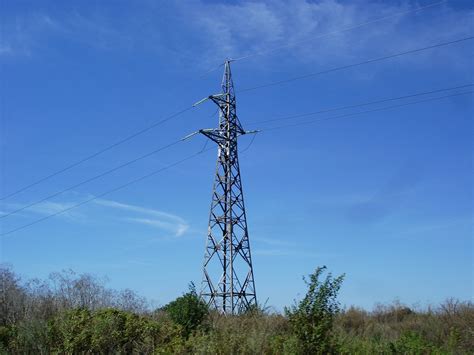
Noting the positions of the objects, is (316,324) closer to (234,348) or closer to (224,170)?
(234,348)

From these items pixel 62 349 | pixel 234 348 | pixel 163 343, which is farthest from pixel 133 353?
pixel 234 348

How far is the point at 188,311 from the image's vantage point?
16688 mm

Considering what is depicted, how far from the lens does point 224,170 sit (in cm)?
2678

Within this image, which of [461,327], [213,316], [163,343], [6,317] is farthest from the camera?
[461,327]

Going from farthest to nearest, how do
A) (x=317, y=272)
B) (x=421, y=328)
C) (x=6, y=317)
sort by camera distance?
(x=421, y=328), (x=6, y=317), (x=317, y=272)

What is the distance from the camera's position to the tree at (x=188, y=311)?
1657 centimetres

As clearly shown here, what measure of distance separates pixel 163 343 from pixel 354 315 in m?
14.8

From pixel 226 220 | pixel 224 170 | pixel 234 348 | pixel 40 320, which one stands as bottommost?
pixel 234 348

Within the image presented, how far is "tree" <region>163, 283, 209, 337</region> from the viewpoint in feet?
54.4

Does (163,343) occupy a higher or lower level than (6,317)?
lower

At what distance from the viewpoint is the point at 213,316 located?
1817 centimetres

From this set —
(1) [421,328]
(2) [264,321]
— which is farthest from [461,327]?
(2) [264,321]

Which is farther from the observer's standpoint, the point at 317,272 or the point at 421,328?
the point at 421,328

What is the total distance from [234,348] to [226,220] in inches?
497
